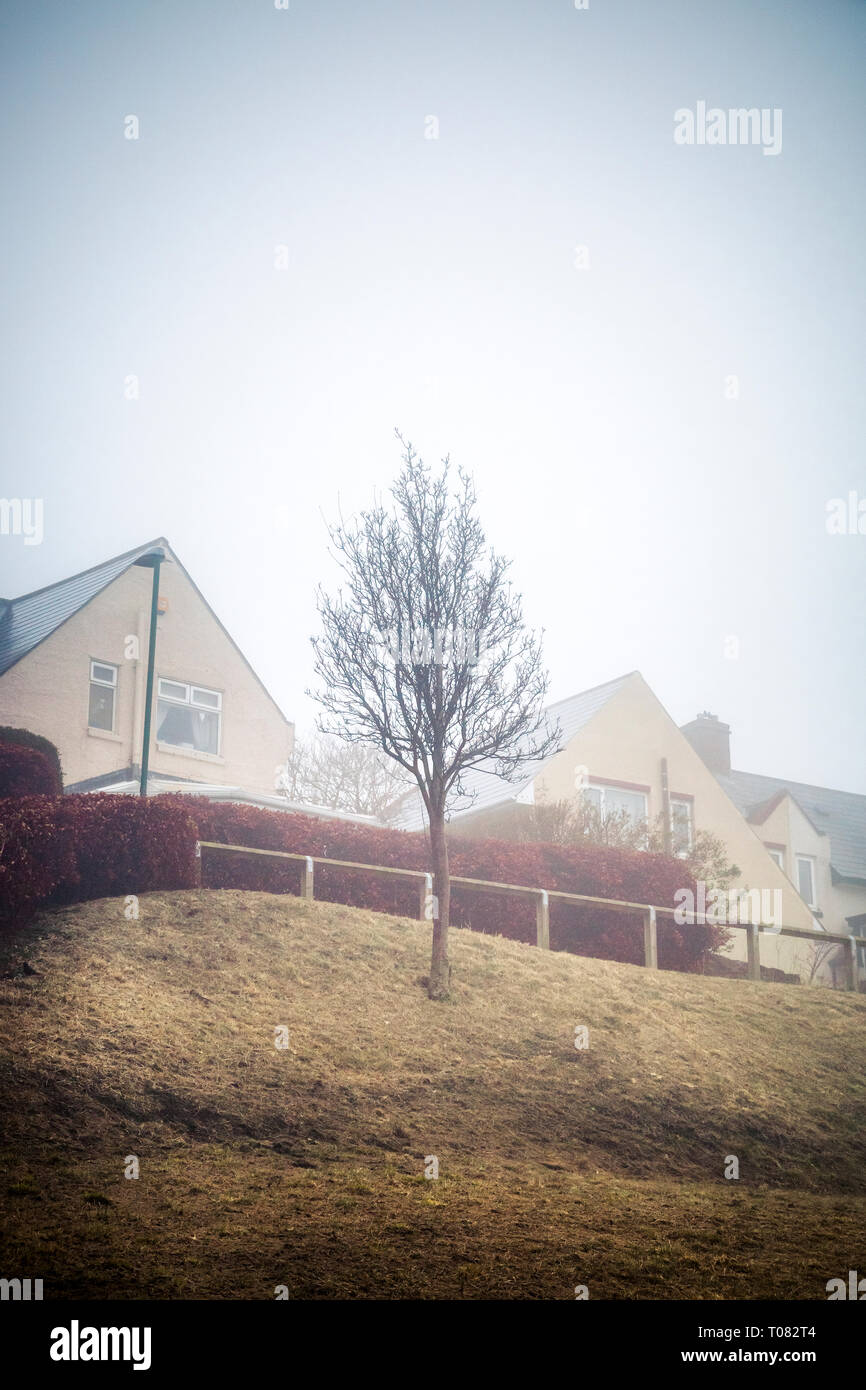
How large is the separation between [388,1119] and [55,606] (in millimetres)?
20171

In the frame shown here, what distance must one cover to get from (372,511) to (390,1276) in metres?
9.43

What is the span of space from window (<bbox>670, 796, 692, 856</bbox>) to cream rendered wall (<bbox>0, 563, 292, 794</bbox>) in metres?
10.3

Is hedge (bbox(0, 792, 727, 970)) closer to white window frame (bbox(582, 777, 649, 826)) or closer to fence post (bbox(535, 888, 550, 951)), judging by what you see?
fence post (bbox(535, 888, 550, 951))

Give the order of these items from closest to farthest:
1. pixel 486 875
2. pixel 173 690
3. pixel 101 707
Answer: pixel 486 875 → pixel 101 707 → pixel 173 690

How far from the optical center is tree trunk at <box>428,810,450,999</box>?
13.1 metres

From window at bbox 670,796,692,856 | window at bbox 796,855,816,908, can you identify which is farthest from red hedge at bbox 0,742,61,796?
window at bbox 796,855,816,908

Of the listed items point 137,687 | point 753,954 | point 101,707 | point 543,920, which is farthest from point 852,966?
point 101,707

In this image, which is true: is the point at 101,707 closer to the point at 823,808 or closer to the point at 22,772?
the point at 22,772

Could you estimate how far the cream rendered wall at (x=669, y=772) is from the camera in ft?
91.4

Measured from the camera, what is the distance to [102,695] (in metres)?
25.0

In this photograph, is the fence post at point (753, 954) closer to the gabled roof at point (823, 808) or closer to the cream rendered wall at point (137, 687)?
the cream rendered wall at point (137, 687)

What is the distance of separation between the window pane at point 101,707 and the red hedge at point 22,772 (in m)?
8.04

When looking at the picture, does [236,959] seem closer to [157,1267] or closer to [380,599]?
[380,599]

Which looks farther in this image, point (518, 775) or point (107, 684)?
point (518, 775)
